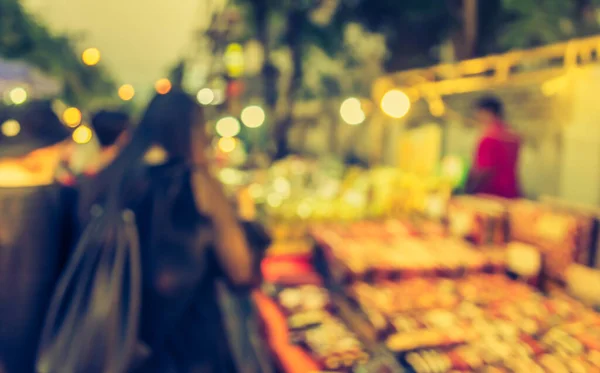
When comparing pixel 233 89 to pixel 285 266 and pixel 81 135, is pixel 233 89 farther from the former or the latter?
pixel 285 266

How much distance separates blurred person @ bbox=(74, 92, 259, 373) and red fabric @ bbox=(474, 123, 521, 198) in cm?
342

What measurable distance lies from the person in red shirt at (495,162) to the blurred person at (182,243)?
337cm

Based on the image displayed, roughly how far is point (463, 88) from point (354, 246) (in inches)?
103

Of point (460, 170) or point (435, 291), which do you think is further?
point (460, 170)

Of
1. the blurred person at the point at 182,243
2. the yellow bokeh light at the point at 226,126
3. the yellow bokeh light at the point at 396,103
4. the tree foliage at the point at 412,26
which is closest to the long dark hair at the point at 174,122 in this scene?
the blurred person at the point at 182,243

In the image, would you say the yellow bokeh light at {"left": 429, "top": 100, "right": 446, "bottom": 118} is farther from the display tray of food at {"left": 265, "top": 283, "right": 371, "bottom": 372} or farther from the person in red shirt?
the display tray of food at {"left": 265, "top": 283, "right": 371, "bottom": 372}

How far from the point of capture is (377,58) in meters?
13.4

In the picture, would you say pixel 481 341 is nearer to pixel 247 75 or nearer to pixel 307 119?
pixel 307 119

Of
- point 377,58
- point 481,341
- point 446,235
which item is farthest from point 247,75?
point 481,341

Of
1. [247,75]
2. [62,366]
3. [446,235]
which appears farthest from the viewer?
[247,75]

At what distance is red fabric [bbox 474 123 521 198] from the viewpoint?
A: 476 centimetres

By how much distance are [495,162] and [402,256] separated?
1.78 metres

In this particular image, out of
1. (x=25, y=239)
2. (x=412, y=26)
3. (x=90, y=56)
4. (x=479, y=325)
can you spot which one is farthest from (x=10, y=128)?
(x=90, y=56)

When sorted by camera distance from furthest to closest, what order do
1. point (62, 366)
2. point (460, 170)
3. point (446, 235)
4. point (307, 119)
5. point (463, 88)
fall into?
1. point (307, 119)
2. point (460, 170)
3. point (463, 88)
4. point (446, 235)
5. point (62, 366)
